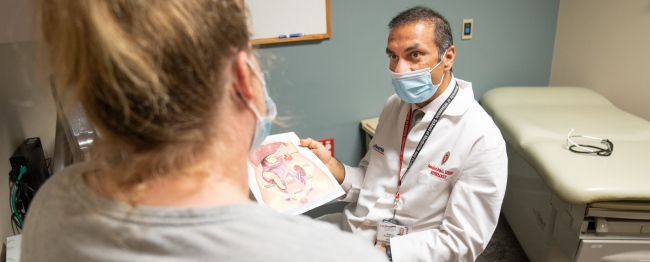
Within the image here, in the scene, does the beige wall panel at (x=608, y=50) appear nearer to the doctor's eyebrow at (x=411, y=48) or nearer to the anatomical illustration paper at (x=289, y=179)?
the doctor's eyebrow at (x=411, y=48)

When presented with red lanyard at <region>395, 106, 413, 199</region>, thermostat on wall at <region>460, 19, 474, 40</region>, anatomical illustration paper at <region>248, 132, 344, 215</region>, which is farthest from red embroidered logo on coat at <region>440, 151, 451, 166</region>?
thermostat on wall at <region>460, 19, 474, 40</region>

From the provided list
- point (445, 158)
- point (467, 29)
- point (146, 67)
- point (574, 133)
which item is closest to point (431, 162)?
point (445, 158)

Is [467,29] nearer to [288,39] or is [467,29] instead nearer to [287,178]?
[288,39]

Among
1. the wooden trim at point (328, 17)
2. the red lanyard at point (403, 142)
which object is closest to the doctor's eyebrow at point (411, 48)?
the red lanyard at point (403, 142)

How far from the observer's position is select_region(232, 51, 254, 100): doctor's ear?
1.51 ft

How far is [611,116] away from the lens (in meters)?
1.70

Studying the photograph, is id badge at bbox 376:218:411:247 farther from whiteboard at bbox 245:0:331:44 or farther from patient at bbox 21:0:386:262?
whiteboard at bbox 245:0:331:44

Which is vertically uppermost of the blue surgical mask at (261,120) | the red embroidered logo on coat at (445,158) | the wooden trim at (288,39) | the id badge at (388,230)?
the wooden trim at (288,39)

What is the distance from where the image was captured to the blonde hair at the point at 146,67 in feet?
1.17

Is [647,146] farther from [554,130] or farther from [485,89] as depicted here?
[485,89]

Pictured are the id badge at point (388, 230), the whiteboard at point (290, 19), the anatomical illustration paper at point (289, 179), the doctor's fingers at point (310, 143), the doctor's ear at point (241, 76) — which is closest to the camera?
the doctor's ear at point (241, 76)

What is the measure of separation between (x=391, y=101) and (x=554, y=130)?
0.76 meters

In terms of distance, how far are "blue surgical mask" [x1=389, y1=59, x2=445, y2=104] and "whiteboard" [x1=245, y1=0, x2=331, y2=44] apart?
2.46ft

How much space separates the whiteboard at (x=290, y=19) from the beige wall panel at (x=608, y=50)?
1569 millimetres
